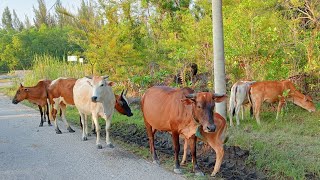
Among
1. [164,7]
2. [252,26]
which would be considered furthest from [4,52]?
[252,26]

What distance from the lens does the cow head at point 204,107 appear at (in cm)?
509

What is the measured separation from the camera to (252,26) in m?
10.2

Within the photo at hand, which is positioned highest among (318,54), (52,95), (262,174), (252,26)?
(252,26)

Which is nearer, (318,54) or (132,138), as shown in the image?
(132,138)

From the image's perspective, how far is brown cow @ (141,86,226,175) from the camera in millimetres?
5191

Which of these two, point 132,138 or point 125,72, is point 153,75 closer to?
point 125,72

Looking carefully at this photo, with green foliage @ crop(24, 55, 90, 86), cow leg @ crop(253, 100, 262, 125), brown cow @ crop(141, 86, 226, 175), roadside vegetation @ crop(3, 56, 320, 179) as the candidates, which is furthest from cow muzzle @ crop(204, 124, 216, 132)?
green foliage @ crop(24, 55, 90, 86)

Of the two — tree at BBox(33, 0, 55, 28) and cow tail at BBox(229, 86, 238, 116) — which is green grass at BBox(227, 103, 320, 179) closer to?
cow tail at BBox(229, 86, 238, 116)

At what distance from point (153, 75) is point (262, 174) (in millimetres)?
9419

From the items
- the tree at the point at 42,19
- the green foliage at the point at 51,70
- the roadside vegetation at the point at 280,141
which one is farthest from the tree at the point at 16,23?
the roadside vegetation at the point at 280,141

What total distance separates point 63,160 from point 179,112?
7.81 feet

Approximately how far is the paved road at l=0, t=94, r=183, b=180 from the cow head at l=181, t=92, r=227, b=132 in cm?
94

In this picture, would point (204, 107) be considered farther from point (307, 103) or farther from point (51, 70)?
point (51, 70)

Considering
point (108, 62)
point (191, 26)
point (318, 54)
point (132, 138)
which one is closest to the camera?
point (132, 138)
